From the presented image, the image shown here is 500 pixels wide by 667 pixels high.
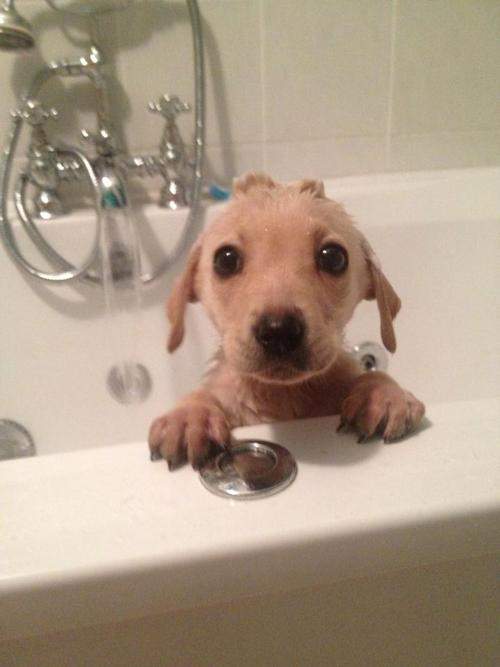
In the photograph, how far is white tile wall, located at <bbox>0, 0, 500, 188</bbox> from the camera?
4.64ft

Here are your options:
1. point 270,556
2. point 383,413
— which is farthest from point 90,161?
point 270,556

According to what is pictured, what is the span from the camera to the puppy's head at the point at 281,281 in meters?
0.69

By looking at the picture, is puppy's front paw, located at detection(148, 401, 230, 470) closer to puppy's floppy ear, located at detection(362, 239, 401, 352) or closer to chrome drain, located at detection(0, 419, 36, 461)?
puppy's floppy ear, located at detection(362, 239, 401, 352)

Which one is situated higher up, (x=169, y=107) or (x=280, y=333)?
(x=169, y=107)

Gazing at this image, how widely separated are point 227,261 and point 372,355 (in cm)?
82

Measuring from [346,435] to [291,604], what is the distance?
199 millimetres

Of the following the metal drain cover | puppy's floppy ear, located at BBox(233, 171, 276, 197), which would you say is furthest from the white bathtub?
puppy's floppy ear, located at BBox(233, 171, 276, 197)

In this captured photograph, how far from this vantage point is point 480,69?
1.58 meters

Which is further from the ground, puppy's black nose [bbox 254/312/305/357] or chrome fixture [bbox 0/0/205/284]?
chrome fixture [bbox 0/0/205/284]

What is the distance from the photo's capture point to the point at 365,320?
153 centimetres

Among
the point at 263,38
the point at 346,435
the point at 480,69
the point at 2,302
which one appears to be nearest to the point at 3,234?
the point at 2,302

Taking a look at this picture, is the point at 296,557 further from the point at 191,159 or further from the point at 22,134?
the point at 22,134

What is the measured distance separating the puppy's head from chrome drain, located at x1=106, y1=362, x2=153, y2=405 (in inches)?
23.7

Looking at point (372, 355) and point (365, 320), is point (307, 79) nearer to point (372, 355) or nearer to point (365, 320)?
point (365, 320)
